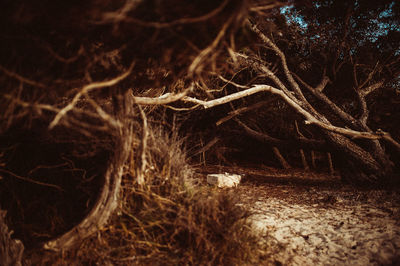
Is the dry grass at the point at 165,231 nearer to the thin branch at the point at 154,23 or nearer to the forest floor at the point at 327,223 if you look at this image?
the forest floor at the point at 327,223

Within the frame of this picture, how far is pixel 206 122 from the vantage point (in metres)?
8.97

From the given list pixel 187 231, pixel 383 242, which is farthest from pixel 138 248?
pixel 383 242

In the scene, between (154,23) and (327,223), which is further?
(327,223)

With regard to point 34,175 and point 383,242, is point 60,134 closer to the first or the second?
point 34,175

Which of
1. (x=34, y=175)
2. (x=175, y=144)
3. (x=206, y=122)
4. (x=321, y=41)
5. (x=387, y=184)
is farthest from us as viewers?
(x=206, y=122)

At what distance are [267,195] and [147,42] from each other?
4.76 m

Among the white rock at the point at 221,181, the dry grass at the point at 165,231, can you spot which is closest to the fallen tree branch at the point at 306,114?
the white rock at the point at 221,181

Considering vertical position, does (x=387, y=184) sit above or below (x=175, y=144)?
below

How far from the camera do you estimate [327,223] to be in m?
4.09

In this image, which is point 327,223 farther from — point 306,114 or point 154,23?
point 154,23

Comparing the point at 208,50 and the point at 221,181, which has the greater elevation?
A: the point at 208,50

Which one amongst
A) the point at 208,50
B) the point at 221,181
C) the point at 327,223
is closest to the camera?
the point at 208,50

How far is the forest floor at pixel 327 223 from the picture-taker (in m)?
3.17

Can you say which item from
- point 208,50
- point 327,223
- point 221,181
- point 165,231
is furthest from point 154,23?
point 221,181
